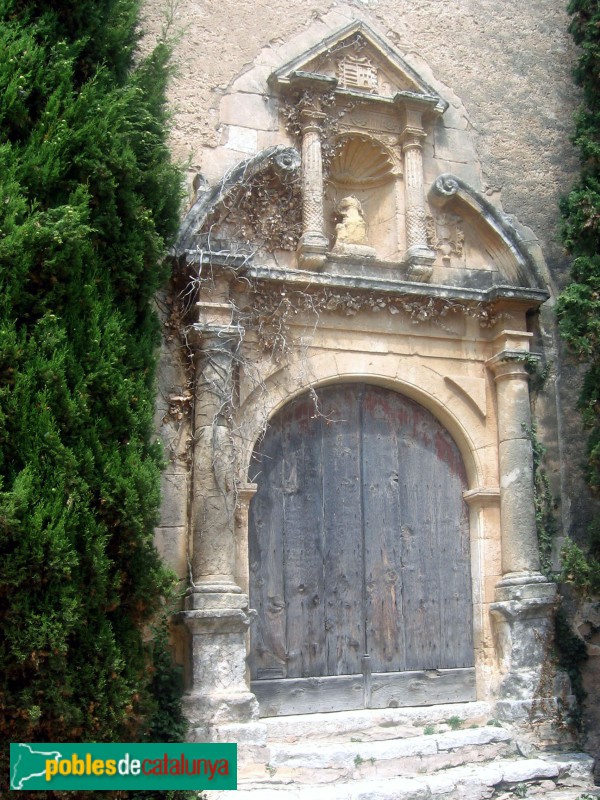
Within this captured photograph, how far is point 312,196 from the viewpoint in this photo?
5602 mm

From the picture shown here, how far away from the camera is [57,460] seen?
393 cm

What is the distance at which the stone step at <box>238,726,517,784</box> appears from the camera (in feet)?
15.7

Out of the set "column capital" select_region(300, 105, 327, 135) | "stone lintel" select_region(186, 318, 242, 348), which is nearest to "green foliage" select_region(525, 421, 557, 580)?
"stone lintel" select_region(186, 318, 242, 348)

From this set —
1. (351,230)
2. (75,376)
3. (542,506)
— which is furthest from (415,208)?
(75,376)

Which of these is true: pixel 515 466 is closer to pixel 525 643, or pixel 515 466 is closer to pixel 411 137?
pixel 525 643

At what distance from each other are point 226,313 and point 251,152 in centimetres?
107

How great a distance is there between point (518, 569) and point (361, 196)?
2.59 metres

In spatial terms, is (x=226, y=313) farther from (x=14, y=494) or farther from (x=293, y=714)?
(x=293, y=714)

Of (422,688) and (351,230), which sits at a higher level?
(351,230)

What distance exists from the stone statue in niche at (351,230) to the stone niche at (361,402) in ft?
0.05

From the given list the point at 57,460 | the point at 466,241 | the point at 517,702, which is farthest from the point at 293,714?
the point at 466,241

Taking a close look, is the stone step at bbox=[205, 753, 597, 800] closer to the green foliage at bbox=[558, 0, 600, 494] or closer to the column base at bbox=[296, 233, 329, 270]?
the green foliage at bbox=[558, 0, 600, 494]

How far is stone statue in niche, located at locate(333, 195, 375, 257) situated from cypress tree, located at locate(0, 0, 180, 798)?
1422 mm

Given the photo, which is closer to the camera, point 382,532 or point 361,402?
point 382,532
